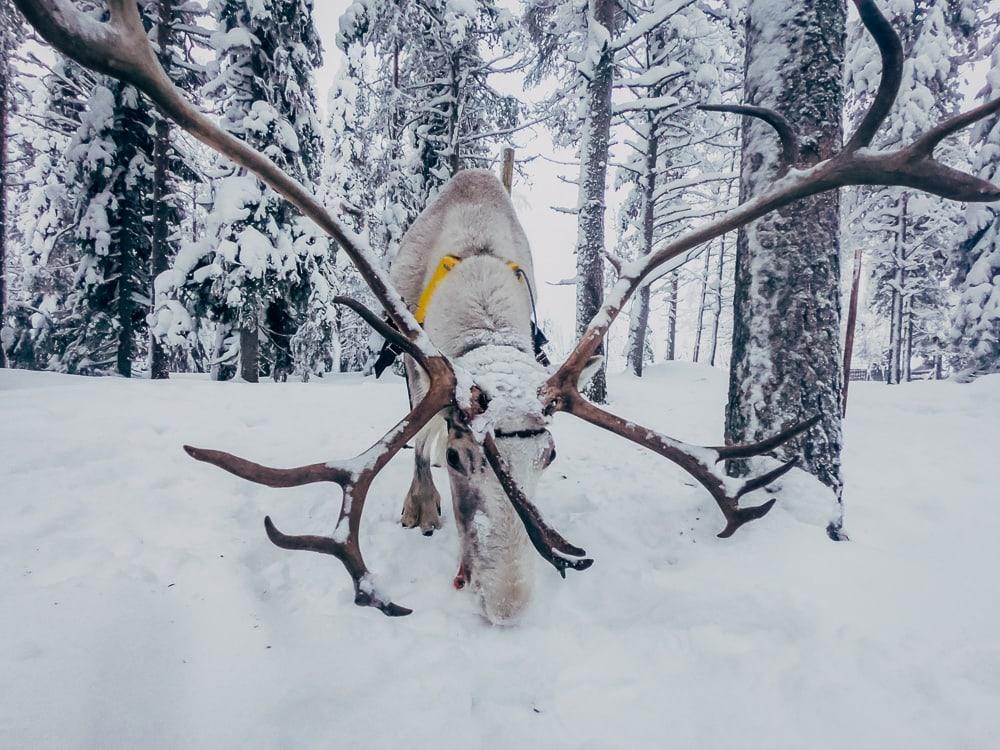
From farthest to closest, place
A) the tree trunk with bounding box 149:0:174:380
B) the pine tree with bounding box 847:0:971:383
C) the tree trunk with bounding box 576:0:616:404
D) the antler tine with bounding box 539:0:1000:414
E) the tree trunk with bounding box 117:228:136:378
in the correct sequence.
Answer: the pine tree with bounding box 847:0:971:383 → the tree trunk with bounding box 117:228:136:378 → the tree trunk with bounding box 149:0:174:380 → the tree trunk with bounding box 576:0:616:404 → the antler tine with bounding box 539:0:1000:414

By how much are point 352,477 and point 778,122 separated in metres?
2.98

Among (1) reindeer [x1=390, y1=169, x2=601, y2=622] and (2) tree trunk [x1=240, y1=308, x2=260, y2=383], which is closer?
(1) reindeer [x1=390, y1=169, x2=601, y2=622]

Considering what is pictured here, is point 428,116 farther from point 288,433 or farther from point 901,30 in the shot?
point 901,30

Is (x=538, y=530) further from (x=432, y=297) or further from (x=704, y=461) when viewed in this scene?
(x=432, y=297)

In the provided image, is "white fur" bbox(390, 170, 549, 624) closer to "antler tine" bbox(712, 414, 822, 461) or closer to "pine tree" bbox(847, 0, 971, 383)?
"antler tine" bbox(712, 414, 822, 461)

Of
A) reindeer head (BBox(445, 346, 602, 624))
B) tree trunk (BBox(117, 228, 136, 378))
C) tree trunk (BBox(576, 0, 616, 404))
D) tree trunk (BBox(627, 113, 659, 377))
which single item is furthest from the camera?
tree trunk (BBox(627, 113, 659, 377))

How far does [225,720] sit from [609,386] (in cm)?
1097

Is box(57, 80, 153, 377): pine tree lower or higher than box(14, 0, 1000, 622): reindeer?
higher

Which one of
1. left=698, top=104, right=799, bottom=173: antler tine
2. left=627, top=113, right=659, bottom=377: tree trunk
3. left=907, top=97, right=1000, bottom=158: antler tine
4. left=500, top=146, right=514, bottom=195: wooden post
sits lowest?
left=907, top=97, right=1000, bottom=158: antler tine

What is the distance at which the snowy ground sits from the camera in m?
1.62

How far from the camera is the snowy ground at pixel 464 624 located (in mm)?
1615

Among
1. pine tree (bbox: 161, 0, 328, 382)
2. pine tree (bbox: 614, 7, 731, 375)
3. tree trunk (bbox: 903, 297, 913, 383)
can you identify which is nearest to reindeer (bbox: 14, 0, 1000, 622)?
pine tree (bbox: 614, 7, 731, 375)

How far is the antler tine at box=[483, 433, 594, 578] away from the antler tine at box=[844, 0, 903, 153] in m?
2.34

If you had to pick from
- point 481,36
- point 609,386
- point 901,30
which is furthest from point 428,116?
point 901,30
